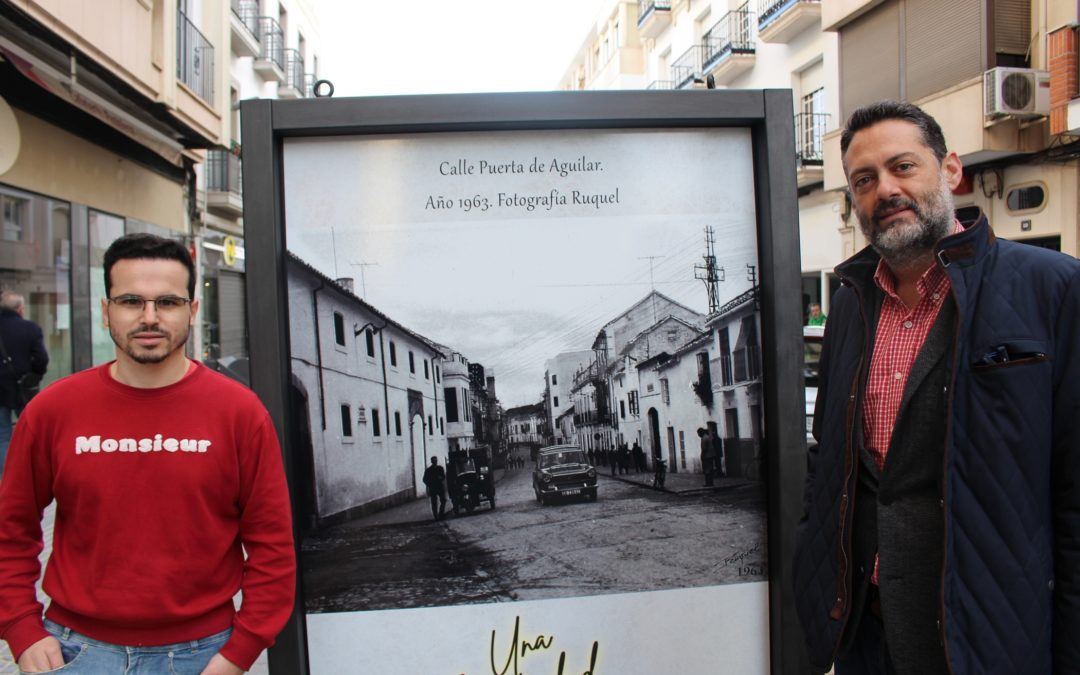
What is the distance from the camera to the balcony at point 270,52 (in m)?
24.1

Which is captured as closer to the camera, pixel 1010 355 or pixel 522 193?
pixel 1010 355

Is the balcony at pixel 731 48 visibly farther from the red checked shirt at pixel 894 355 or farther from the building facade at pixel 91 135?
the red checked shirt at pixel 894 355

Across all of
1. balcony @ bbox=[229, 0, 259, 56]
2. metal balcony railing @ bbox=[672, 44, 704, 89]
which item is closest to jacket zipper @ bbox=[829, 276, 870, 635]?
balcony @ bbox=[229, 0, 259, 56]

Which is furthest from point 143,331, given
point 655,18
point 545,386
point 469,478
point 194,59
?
point 655,18

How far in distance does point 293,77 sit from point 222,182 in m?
8.12

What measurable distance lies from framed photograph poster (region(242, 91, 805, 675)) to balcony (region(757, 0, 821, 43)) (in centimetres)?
2028

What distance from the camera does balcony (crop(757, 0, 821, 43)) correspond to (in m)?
19.8

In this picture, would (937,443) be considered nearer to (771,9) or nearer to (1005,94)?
(1005,94)

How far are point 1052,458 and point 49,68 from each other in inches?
378

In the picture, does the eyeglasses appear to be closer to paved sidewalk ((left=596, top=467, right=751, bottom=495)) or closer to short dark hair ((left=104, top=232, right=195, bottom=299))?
short dark hair ((left=104, top=232, right=195, bottom=299))

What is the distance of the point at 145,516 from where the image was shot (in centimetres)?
181

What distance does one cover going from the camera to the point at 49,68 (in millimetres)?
8188


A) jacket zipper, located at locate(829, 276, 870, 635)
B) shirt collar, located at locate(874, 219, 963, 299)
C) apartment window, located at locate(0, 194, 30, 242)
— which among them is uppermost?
apartment window, located at locate(0, 194, 30, 242)

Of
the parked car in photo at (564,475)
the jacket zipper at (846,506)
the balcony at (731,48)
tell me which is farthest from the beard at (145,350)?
the balcony at (731,48)
